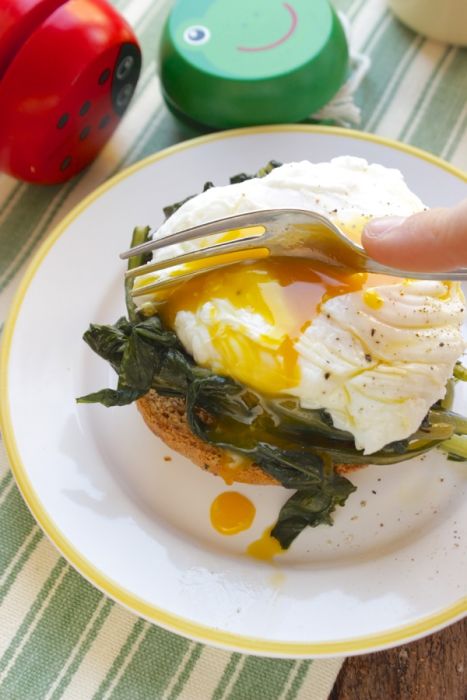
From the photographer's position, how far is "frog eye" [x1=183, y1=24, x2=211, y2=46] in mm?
3566

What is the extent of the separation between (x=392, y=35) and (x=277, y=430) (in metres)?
2.70

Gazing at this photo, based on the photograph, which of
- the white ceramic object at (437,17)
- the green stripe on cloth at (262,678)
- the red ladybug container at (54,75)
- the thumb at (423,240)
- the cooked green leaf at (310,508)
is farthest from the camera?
the white ceramic object at (437,17)

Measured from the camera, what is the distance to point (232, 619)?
8.21 ft

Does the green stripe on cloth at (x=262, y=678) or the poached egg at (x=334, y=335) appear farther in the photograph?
the green stripe on cloth at (x=262, y=678)

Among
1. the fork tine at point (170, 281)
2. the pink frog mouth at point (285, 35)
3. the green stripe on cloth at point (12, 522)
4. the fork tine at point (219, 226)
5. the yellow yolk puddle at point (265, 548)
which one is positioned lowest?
the green stripe on cloth at point (12, 522)

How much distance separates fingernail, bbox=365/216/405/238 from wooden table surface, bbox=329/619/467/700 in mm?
1386

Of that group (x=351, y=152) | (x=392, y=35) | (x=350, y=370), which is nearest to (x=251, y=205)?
(x=350, y=370)

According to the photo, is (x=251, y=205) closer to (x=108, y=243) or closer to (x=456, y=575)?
(x=108, y=243)

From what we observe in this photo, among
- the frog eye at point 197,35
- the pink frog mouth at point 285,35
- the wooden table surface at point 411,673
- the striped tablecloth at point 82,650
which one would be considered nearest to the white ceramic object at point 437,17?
the pink frog mouth at point 285,35

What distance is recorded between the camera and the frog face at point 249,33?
3.50 metres

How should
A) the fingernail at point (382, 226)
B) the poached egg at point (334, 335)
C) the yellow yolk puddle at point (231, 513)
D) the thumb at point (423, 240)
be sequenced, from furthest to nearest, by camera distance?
the yellow yolk puddle at point (231, 513) < the poached egg at point (334, 335) < the fingernail at point (382, 226) < the thumb at point (423, 240)

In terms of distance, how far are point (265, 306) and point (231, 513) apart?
31.9 inches

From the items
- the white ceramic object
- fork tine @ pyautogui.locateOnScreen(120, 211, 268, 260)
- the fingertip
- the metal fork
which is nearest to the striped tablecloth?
the metal fork

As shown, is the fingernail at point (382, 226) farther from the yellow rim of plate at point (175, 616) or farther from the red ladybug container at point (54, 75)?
the red ladybug container at point (54, 75)
